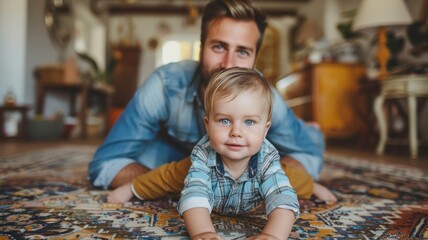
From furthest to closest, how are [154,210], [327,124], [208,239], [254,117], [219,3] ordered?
1. [327,124]
2. [219,3]
3. [154,210]
4. [254,117]
5. [208,239]

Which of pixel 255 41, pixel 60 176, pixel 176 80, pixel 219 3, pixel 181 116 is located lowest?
pixel 60 176

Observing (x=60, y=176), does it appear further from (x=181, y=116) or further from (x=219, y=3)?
(x=219, y=3)

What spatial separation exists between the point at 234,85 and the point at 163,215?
1.29ft

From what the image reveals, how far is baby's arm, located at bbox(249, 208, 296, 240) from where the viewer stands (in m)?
0.67

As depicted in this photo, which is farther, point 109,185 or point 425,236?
point 109,185

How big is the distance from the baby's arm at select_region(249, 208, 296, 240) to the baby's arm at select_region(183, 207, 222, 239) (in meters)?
0.08

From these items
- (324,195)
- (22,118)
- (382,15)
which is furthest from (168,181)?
(22,118)

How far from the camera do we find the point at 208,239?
2.10ft

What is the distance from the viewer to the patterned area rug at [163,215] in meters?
0.77

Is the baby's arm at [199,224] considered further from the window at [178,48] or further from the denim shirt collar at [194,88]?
the window at [178,48]

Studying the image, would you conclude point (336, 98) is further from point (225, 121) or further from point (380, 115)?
point (225, 121)

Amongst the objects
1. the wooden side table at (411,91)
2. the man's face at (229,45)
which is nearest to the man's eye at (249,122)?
the man's face at (229,45)

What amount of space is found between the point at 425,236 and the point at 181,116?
793 mm

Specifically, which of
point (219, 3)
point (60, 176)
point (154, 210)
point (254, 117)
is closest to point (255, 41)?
point (219, 3)
